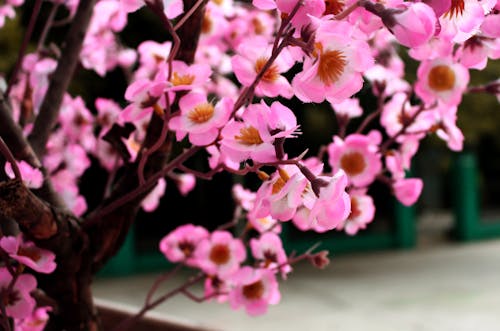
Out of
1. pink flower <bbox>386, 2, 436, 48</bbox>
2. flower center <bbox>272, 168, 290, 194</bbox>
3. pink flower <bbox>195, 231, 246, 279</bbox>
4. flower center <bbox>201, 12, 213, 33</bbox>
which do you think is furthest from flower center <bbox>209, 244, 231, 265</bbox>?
pink flower <bbox>386, 2, 436, 48</bbox>

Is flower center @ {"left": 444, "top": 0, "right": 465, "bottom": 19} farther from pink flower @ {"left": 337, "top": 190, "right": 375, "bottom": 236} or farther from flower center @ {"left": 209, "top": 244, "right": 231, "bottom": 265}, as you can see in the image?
flower center @ {"left": 209, "top": 244, "right": 231, "bottom": 265}

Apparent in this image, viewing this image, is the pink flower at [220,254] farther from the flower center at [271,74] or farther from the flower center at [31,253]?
the flower center at [271,74]

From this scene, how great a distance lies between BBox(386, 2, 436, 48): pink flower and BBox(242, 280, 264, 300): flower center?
40cm

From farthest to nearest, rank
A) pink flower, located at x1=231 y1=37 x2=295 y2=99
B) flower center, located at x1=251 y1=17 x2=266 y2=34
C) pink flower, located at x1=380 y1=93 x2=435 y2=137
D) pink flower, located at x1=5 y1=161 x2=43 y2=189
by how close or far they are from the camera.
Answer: flower center, located at x1=251 y1=17 x2=266 y2=34 → pink flower, located at x1=380 y1=93 x2=435 y2=137 → pink flower, located at x1=5 y1=161 x2=43 y2=189 → pink flower, located at x1=231 y1=37 x2=295 y2=99

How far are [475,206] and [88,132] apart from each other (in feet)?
14.2

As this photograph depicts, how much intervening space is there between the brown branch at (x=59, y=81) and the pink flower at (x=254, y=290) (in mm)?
241

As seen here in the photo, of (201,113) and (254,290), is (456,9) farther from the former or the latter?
(254,290)

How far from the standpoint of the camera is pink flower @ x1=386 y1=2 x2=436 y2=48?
267 millimetres

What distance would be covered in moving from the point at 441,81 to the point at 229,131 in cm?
24

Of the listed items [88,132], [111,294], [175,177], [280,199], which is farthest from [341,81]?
[111,294]

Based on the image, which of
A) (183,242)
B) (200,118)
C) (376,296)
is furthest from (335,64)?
(376,296)

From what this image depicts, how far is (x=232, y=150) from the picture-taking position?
1.21ft

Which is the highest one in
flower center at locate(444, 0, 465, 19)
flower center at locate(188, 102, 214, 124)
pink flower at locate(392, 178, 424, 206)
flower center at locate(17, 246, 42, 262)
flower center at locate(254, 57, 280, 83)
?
flower center at locate(444, 0, 465, 19)

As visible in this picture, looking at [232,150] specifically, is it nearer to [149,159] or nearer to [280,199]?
[280,199]
